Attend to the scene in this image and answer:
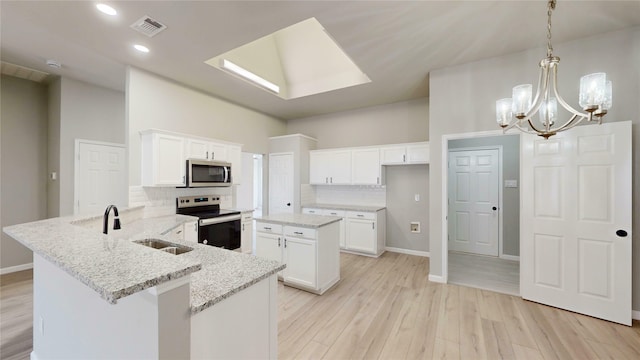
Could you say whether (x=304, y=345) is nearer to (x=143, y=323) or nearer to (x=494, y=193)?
(x=143, y=323)

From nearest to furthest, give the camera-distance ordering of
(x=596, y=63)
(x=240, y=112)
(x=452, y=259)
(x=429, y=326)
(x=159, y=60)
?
(x=429, y=326) → (x=596, y=63) → (x=159, y=60) → (x=452, y=259) → (x=240, y=112)

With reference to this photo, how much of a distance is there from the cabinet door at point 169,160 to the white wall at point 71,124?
1.77 metres

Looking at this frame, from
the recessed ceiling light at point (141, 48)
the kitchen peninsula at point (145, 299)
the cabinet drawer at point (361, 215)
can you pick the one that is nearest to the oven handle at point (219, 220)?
the kitchen peninsula at point (145, 299)

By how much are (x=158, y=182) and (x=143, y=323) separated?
2.99 meters

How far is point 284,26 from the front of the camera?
2.61m

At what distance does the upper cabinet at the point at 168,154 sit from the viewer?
3.38m

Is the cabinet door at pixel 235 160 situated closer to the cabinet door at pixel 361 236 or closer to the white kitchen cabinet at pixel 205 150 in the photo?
the white kitchen cabinet at pixel 205 150

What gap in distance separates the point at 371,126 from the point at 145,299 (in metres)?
4.99

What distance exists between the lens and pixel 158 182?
11.2 ft

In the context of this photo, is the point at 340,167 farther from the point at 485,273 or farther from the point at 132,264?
the point at 132,264

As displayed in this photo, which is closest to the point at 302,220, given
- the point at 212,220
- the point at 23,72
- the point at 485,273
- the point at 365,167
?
the point at 212,220

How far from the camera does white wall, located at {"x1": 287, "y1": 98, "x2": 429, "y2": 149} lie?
4809mm

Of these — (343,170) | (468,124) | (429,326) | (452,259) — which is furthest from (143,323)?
(452,259)

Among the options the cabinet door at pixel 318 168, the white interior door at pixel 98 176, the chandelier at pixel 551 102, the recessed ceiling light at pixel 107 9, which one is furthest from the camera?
the cabinet door at pixel 318 168
